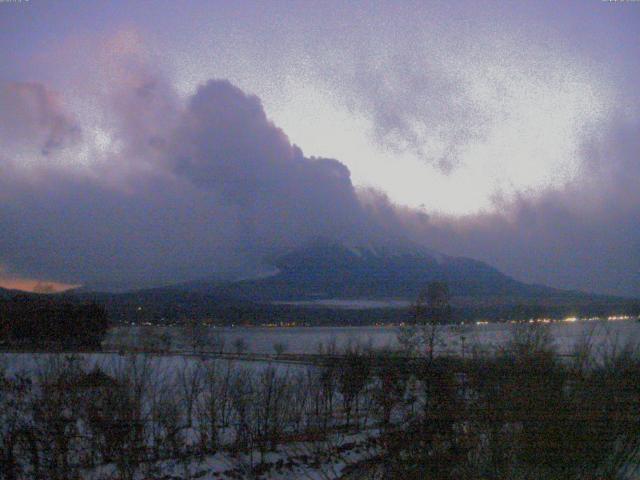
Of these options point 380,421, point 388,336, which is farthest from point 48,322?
point 380,421

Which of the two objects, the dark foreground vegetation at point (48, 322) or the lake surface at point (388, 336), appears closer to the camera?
the lake surface at point (388, 336)

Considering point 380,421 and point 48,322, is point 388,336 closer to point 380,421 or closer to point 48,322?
point 48,322

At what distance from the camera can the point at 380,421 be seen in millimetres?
11781

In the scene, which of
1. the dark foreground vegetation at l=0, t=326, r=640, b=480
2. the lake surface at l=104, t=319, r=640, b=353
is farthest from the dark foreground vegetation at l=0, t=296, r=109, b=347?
the dark foreground vegetation at l=0, t=326, r=640, b=480

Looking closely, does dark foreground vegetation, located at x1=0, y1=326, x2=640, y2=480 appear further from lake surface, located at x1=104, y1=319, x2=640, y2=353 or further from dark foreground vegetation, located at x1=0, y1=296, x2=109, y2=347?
dark foreground vegetation, located at x1=0, y1=296, x2=109, y2=347

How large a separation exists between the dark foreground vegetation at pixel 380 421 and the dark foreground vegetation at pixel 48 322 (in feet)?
50.4

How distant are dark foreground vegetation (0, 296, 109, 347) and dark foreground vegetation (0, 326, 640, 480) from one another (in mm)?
15353

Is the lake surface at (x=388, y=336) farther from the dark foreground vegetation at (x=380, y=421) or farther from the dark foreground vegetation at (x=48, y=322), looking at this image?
the dark foreground vegetation at (x=48, y=322)

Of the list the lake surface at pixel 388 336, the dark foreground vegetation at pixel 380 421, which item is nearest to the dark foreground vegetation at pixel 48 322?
the lake surface at pixel 388 336

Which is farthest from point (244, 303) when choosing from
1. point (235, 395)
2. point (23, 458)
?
point (23, 458)

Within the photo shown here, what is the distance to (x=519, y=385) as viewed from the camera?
19.5ft

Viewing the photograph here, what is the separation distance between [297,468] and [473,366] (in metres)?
6.97

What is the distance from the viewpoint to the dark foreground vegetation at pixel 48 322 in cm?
3128

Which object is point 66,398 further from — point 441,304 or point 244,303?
point 244,303
